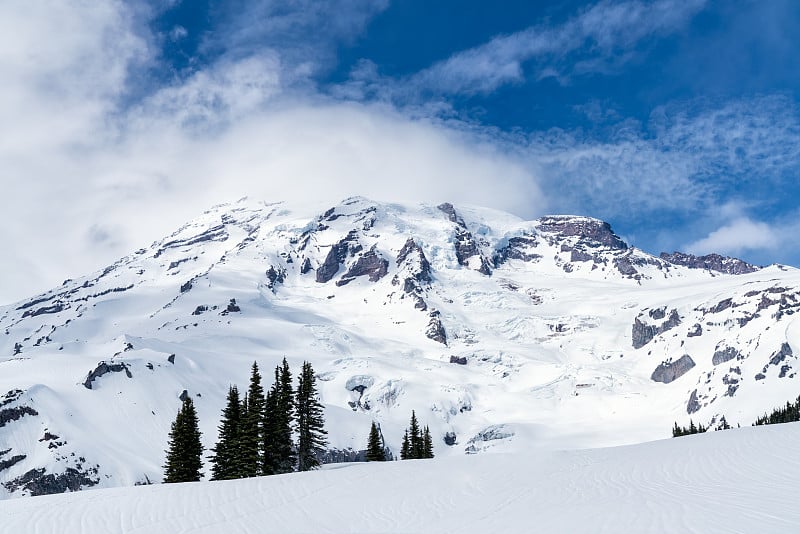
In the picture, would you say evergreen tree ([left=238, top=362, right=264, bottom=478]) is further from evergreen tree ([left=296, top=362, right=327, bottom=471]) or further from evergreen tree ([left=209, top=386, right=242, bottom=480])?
evergreen tree ([left=296, top=362, right=327, bottom=471])

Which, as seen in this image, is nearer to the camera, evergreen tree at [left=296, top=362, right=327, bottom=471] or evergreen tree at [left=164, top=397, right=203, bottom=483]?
evergreen tree at [left=164, top=397, right=203, bottom=483]

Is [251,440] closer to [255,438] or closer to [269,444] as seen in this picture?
[255,438]

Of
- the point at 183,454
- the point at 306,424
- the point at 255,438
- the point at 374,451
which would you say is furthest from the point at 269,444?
the point at 374,451

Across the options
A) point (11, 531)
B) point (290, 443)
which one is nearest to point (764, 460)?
point (11, 531)

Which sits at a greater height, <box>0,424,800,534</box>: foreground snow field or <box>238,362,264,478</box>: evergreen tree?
<box>238,362,264,478</box>: evergreen tree

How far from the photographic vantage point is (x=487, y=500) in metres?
30.1

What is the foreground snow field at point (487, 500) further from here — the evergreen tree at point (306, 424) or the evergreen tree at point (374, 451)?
the evergreen tree at point (374, 451)

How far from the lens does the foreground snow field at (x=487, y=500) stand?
22625 millimetres

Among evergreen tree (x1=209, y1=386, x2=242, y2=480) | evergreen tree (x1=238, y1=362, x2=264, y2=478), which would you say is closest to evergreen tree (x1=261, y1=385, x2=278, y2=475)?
evergreen tree (x1=238, y1=362, x2=264, y2=478)

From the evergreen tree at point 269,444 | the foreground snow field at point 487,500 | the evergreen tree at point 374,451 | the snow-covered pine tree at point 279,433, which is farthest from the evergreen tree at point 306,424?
the foreground snow field at point 487,500

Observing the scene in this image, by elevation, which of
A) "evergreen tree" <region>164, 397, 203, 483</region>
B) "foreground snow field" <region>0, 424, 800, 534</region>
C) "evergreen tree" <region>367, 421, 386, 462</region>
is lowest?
"foreground snow field" <region>0, 424, 800, 534</region>

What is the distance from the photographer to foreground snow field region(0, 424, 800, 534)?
22.6 metres

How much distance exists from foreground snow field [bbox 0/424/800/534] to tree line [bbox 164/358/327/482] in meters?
14.9

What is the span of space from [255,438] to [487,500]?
2803 centimetres
